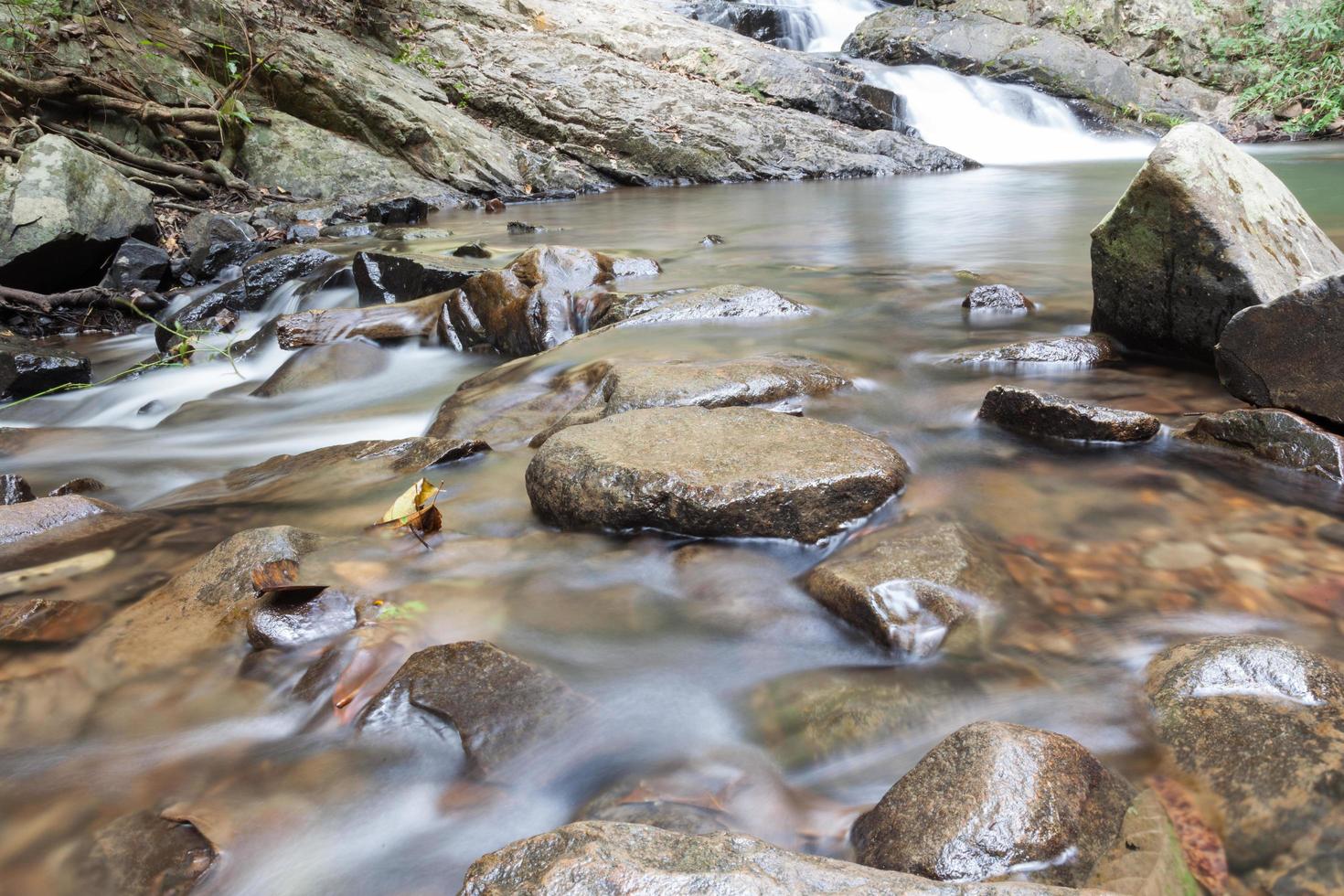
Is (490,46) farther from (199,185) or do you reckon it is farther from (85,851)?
(85,851)

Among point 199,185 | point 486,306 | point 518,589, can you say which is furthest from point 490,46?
point 518,589

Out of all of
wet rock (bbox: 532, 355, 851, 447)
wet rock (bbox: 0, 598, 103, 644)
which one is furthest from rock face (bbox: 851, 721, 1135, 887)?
wet rock (bbox: 0, 598, 103, 644)

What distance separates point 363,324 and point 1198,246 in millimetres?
5127

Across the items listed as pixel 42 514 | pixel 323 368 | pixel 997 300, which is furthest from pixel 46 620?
pixel 997 300

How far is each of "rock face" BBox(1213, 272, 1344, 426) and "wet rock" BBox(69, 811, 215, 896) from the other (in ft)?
12.2

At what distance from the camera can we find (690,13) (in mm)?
24609

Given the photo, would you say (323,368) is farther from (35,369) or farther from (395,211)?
(395,211)

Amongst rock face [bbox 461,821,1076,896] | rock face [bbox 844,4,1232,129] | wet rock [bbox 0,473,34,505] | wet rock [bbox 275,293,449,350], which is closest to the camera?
rock face [bbox 461,821,1076,896]

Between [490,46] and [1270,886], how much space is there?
19199 mm

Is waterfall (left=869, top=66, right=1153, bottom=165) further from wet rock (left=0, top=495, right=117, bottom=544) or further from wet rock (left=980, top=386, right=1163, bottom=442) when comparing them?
wet rock (left=0, top=495, right=117, bottom=544)

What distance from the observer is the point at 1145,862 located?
59.1 inches

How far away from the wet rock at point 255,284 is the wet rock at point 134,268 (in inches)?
27.0

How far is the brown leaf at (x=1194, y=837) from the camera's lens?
1.51 meters

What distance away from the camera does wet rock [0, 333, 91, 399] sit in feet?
17.8
